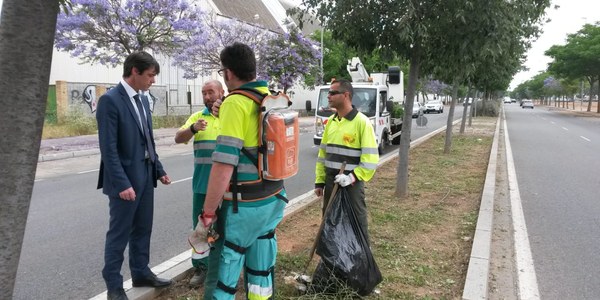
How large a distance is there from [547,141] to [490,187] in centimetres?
1153

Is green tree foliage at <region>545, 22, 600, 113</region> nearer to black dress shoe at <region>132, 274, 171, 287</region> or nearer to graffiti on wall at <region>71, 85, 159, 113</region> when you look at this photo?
graffiti on wall at <region>71, 85, 159, 113</region>

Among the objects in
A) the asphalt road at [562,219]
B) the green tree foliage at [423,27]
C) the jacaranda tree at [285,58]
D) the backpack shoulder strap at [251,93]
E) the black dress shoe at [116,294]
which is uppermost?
the jacaranda tree at [285,58]

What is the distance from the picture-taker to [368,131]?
152 inches

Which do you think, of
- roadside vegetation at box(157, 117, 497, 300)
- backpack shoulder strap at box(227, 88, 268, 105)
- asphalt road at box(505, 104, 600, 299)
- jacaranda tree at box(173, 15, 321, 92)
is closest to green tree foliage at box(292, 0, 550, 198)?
roadside vegetation at box(157, 117, 497, 300)

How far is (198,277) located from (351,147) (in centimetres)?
168

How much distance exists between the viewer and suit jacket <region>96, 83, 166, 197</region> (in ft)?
9.93

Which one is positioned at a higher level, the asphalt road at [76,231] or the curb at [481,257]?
the curb at [481,257]

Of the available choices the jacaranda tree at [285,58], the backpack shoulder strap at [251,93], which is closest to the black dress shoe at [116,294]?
the backpack shoulder strap at [251,93]

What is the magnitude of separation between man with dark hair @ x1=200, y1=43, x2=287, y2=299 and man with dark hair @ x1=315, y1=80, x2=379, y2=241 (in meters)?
1.08

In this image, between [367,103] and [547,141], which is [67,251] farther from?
[547,141]

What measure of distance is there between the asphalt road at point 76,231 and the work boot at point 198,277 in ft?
2.69

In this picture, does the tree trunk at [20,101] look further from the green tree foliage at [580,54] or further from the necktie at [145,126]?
the green tree foliage at [580,54]

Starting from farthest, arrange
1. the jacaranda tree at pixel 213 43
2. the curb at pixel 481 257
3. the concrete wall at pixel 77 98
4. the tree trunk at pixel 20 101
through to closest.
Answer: the jacaranda tree at pixel 213 43 → the concrete wall at pixel 77 98 → the curb at pixel 481 257 → the tree trunk at pixel 20 101

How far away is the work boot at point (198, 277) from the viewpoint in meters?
3.72
